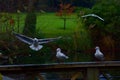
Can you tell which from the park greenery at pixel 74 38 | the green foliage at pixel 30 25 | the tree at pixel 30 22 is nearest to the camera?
the park greenery at pixel 74 38

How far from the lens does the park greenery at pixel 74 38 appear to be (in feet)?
61.1

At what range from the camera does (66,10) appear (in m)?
28.9

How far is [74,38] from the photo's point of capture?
70.6 ft

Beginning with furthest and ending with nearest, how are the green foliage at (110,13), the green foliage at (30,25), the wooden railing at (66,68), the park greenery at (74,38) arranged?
the green foliage at (110,13) < the green foliage at (30,25) < the park greenery at (74,38) < the wooden railing at (66,68)

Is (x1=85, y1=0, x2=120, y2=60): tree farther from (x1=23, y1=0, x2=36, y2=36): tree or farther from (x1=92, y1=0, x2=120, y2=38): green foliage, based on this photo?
(x1=23, y1=0, x2=36, y2=36): tree

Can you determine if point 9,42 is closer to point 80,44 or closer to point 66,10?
point 80,44

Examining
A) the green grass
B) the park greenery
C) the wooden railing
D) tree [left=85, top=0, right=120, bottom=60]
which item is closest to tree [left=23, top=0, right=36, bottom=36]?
the park greenery

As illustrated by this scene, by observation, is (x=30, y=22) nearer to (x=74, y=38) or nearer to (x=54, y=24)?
(x=74, y=38)

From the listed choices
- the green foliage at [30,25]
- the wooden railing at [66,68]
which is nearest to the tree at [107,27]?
the green foliage at [30,25]

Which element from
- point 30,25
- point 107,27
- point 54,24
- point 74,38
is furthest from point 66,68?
point 54,24

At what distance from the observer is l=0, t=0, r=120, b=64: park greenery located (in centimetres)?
1862

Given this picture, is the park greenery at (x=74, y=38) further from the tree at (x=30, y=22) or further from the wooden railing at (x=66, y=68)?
the wooden railing at (x=66, y=68)

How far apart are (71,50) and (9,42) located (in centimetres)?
313

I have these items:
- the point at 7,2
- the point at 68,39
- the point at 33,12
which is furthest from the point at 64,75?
the point at 33,12
